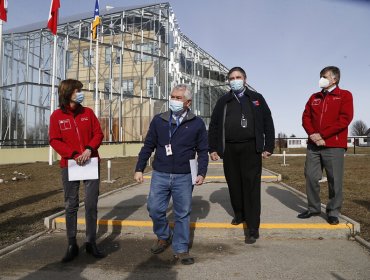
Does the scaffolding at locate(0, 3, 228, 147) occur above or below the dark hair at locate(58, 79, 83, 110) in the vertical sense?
above

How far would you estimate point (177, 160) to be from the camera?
4133 millimetres

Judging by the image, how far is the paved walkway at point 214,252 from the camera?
144 inches

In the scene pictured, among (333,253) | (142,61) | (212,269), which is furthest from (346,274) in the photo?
(142,61)

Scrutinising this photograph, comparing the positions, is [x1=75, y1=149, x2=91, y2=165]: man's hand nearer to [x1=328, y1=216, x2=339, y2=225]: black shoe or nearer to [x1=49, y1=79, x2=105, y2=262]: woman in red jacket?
[x1=49, y1=79, x2=105, y2=262]: woman in red jacket

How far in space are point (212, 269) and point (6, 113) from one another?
74.9ft

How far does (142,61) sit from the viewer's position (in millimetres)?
29156

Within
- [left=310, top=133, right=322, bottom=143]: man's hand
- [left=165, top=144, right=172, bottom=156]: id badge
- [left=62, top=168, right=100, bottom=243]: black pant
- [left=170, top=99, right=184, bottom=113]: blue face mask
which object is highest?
[left=170, top=99, right=184, bottom=113]: blue face mask

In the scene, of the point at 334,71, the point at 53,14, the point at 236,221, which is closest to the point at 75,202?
the point at 236,221

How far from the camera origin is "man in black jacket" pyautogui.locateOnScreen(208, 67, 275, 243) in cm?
471

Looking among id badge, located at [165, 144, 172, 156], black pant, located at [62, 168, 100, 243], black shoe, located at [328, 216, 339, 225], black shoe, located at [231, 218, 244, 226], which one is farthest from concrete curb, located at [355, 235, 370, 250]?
black pant, located at [62, 168, 100, 243]

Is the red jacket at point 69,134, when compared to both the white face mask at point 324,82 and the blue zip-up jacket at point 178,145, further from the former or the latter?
the white face mask at point 324,82

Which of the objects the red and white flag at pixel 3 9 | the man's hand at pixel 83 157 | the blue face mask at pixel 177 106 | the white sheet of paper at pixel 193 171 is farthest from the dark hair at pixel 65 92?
the red and white flag at pixel 3 9

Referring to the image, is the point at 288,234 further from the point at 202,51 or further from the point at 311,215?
the point at 202,51

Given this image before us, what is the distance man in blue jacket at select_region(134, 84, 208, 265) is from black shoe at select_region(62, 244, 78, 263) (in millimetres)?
855
